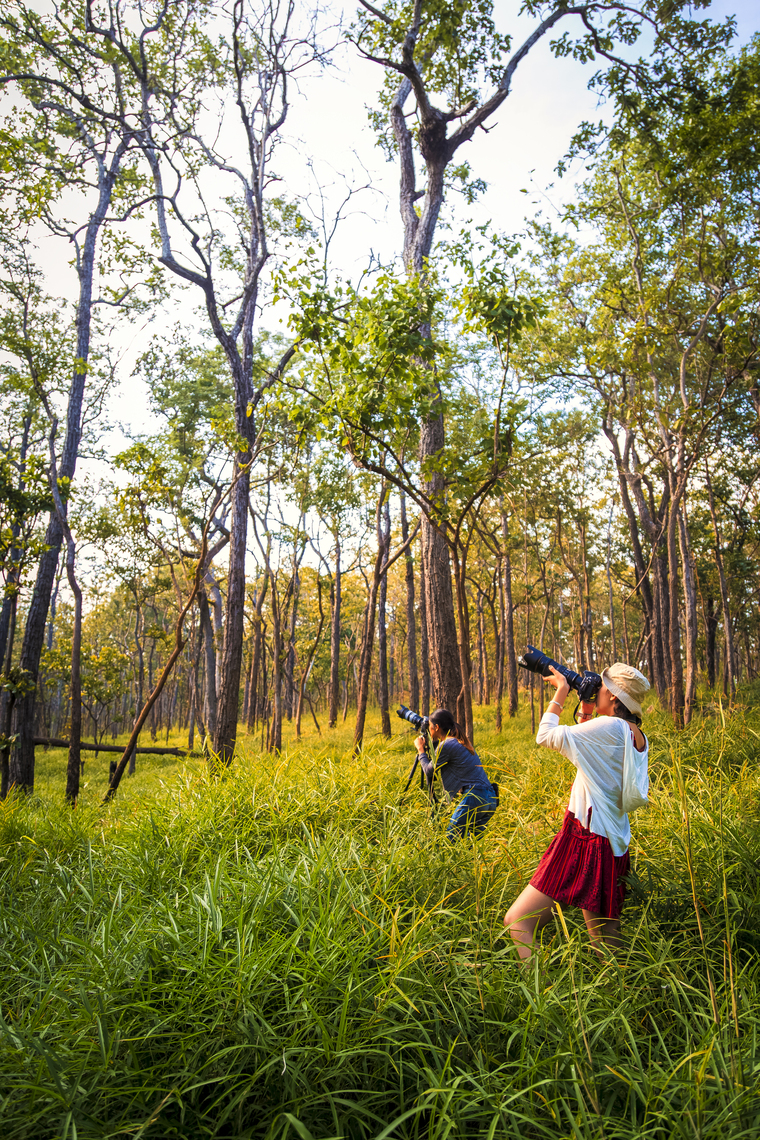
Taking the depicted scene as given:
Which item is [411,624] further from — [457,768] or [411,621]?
[457,768]

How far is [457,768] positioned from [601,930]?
65.9 inches

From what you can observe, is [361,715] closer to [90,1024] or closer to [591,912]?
[591,912]

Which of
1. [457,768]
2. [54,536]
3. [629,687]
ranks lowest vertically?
[457,768]

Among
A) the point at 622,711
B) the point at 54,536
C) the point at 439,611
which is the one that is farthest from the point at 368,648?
the point at 54,536

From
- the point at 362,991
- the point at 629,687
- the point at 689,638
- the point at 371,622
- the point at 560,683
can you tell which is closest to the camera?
the point at 362,991

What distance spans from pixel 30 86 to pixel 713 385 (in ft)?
51.6

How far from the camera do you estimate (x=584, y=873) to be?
2697 millimetres

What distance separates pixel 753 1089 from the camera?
1.78 metres

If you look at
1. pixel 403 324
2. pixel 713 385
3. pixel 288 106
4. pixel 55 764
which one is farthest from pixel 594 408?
pixel 55 764

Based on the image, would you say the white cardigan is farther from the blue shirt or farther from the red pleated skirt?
the blue shirt

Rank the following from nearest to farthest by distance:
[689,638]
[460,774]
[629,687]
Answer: [629,687], [460,774], [689,638]

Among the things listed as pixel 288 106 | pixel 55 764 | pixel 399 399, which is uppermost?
pixel 288 106

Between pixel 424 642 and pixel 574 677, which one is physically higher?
pixel 424 642

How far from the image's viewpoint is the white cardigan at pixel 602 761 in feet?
8.93
